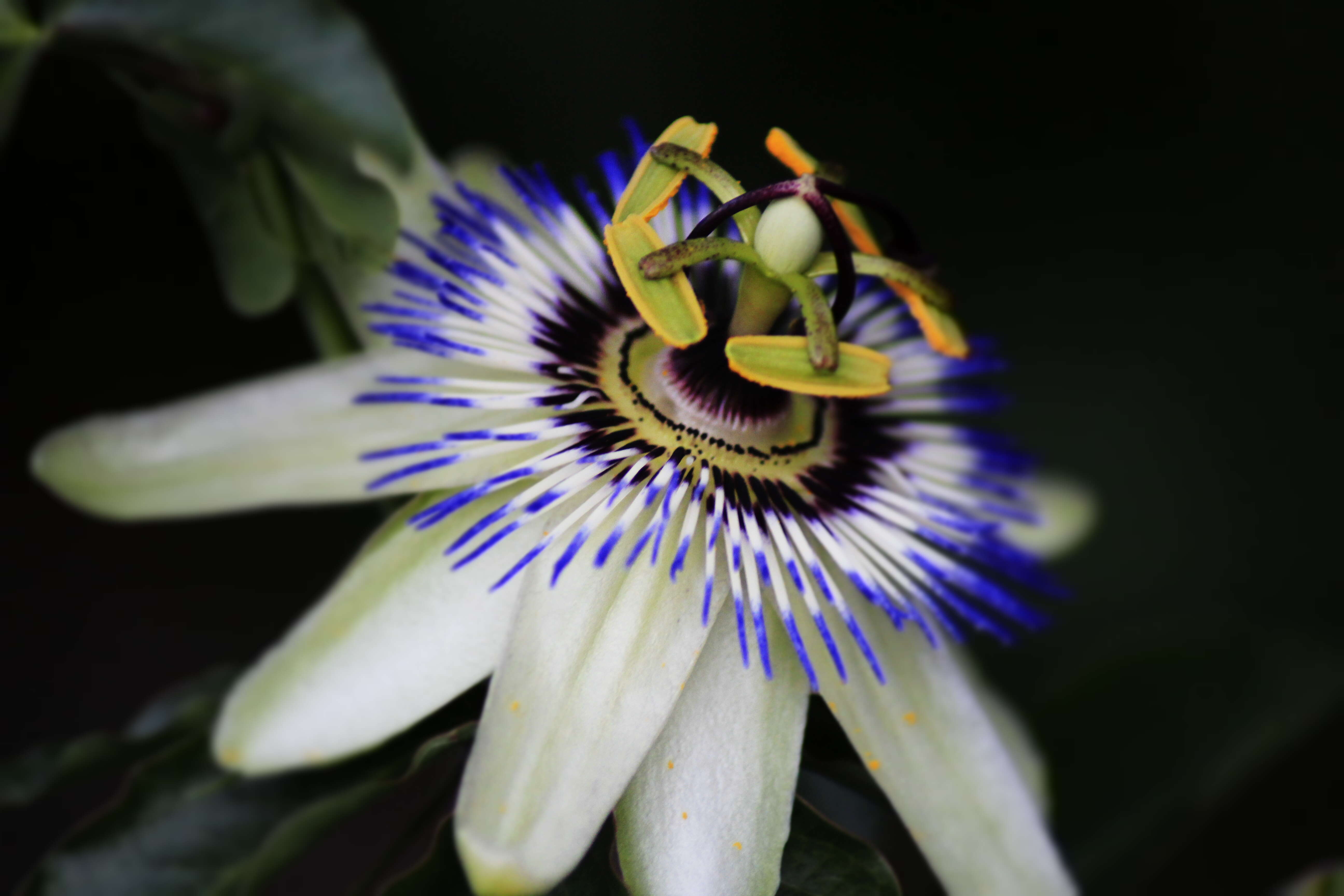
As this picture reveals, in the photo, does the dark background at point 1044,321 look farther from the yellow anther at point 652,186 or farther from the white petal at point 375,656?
the white petal at point 375,656

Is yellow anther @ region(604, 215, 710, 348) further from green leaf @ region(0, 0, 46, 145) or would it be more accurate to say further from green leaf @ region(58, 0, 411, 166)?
green leaf @ region(0, 0, 46, 145)

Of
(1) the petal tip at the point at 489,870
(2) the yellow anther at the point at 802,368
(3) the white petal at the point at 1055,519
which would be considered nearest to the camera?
(1) the petal tip at the point at 489,870

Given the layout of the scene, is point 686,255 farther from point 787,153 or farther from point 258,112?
point 258,112

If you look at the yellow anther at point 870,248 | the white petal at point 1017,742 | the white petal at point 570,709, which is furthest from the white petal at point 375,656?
the white petal at point 1017,742

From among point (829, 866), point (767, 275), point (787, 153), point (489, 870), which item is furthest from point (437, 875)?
point (787, 153)

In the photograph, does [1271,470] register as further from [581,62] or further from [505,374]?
[505,374]

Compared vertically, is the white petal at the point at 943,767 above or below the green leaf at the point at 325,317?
below

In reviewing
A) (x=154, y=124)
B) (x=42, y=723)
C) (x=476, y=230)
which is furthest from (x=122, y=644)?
(x=476, y=230)

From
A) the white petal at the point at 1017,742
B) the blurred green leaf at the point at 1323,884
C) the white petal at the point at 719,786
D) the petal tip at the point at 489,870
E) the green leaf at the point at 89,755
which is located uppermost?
the green leaf at the point at 89,755
